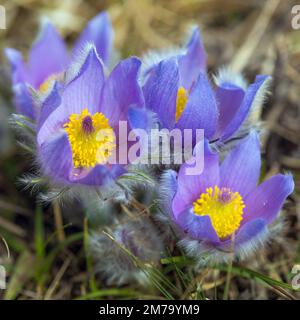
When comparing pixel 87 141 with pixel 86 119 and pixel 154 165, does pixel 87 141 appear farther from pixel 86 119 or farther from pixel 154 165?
pixel 154 165

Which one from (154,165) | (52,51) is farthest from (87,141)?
(52,51)

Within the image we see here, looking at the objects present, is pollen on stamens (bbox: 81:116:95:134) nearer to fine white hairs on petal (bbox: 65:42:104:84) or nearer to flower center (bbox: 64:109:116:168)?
flower center (bbox: 64:109:116:168)

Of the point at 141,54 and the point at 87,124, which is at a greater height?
the point at 141,54

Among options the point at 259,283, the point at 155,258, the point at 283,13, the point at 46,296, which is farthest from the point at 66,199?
the point at 283,13

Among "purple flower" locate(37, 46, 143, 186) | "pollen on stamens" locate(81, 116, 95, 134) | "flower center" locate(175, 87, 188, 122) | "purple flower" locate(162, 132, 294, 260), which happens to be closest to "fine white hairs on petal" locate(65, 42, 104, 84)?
"purple flower" locate(37, 46, 143, 186)

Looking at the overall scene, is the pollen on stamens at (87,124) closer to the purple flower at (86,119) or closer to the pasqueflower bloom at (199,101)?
the purple flower at (86,119)
